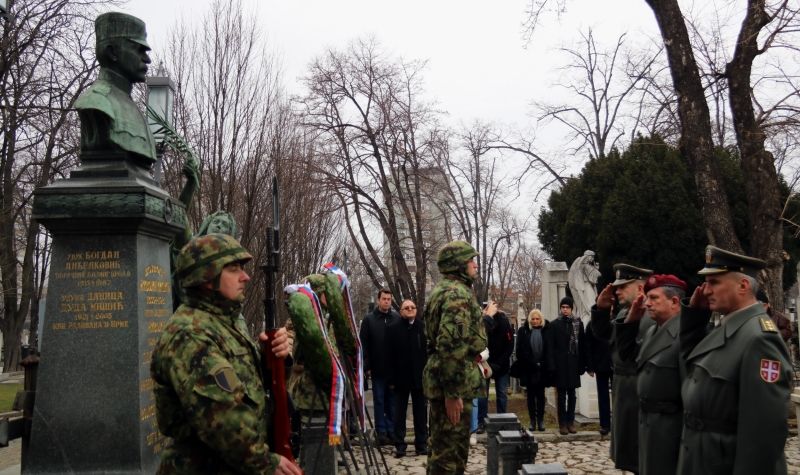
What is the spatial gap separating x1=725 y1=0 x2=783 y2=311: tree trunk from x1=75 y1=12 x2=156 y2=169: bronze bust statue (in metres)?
9.75

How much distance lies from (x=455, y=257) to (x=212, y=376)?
400 centimetres

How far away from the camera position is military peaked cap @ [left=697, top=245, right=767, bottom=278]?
13.5 feet

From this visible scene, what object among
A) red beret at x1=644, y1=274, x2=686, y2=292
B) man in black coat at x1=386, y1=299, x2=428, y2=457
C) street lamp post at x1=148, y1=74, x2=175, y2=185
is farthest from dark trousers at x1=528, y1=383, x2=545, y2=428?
street lamp post at x1=148, y1=74, x2=175, y2=185

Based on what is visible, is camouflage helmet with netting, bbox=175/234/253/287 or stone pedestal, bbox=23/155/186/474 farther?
stone pedestal, bbox=23/155/186/474

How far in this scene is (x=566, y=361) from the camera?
11.0 metres

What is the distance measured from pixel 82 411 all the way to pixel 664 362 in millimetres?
4551

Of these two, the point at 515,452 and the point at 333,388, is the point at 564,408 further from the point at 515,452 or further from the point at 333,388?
the point at 333,388

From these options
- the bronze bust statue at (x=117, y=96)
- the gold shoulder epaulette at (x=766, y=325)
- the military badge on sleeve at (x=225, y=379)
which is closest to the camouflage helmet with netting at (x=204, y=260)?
the military badge on sleeve at (x=225, y=379)

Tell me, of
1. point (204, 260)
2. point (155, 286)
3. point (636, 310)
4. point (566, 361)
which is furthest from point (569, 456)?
point (204, 260)

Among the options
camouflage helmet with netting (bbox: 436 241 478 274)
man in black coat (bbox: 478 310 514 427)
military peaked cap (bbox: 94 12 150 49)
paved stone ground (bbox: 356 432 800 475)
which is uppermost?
military peaked cap (bbox: 94 12 150 49)

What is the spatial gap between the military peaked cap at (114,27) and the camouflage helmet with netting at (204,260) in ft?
13.1

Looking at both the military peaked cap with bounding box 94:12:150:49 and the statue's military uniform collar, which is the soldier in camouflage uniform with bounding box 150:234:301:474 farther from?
the military peaked cap with bounding box 94:12:150:49

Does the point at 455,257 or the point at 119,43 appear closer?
the point at 119,43

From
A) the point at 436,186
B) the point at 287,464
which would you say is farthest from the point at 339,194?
the point at 287,464
